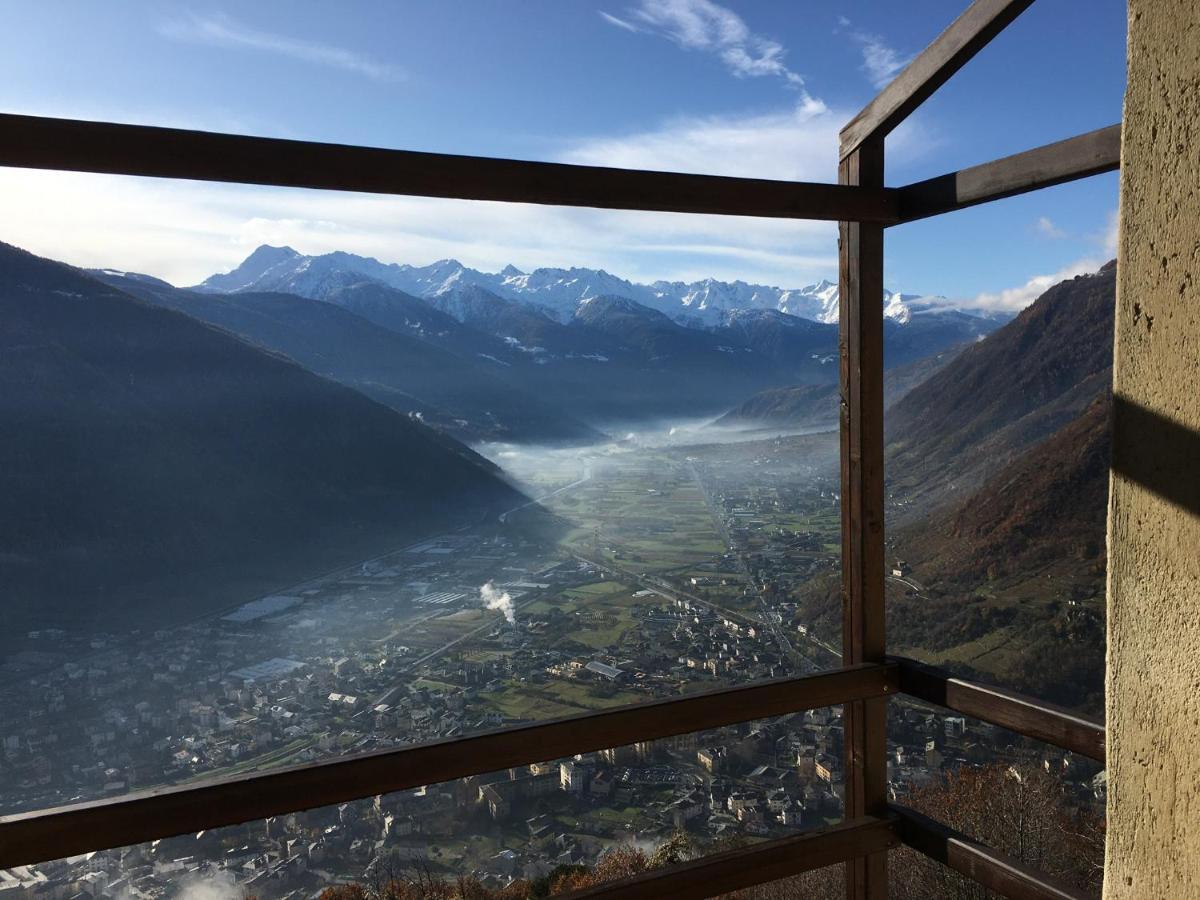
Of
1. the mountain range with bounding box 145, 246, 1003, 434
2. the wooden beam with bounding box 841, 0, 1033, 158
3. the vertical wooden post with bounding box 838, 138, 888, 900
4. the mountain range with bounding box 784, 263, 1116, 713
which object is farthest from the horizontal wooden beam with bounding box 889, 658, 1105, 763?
the mountain range with bounding box 145, 246, 1003, 434

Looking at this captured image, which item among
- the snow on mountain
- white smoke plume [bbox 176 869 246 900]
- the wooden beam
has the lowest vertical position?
white smoke plume [bbox 176 869 246 900]

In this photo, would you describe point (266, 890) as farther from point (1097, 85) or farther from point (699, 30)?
point (699, 30)

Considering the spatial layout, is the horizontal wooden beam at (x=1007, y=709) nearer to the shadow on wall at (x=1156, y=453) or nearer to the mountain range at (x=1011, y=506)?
the shadow on wall at (x=1156, y=453)

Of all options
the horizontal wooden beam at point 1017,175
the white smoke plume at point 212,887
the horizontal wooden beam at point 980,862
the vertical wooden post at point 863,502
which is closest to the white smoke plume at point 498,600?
the white smoke plume at point 212,887

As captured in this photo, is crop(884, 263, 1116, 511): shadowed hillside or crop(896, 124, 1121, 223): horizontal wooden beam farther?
crop(884, 263, 1116, 511): shadowed hillside

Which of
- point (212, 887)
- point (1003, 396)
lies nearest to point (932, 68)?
point (212, 887)

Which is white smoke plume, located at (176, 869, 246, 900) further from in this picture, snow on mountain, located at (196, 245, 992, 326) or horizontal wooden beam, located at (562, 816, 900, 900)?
snow on mountain, located at (196, 245, 992, 326)

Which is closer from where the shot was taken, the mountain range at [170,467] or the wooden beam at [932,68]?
the wooden beam at [932,68]
